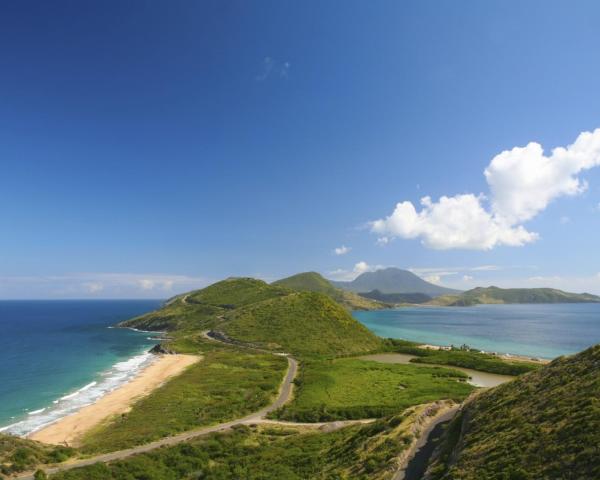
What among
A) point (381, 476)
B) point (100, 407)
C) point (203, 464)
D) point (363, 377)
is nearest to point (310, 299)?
point (363, 377)

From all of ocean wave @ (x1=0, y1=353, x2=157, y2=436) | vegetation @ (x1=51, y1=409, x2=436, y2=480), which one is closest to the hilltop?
ocean wave @ (x1=0, y1=353, x2=157, y2=436)

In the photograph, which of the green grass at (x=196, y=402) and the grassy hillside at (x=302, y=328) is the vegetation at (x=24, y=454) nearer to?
the green grass at (x=196, y=402)

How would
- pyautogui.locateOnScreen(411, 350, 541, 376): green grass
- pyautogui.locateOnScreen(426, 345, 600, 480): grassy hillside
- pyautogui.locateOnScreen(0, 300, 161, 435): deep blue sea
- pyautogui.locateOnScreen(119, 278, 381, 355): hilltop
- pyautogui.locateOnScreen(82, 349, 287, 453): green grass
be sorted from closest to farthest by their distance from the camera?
pyautogui.locateOnScreen(426, 345, 600, 480): grassy hillside
pyautogui.locateOnScreen(82, 349, 287, 453): green grass
pyautogui.locateOnScreen(0, 300, 161, 435): deep blue sea
pyautogui.locateOnScreen(411, 350, 541, 376): green grass
pyautogui.locateOnScreen(119, 278, 381, 355): hilltop

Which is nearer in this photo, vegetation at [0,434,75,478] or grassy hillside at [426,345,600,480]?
grassy hillside at [426,345,600,480]

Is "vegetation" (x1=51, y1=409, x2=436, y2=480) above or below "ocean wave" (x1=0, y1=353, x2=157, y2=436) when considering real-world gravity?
above

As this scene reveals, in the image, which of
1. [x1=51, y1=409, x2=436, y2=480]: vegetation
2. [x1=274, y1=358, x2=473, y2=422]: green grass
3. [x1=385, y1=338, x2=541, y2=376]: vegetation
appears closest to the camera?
[x1=51, y1=409, x2=436, y2=480]: vegetation

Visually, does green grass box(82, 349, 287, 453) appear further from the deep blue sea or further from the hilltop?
the hilltop

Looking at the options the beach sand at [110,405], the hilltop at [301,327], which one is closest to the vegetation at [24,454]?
the beach sand at [110,405]
